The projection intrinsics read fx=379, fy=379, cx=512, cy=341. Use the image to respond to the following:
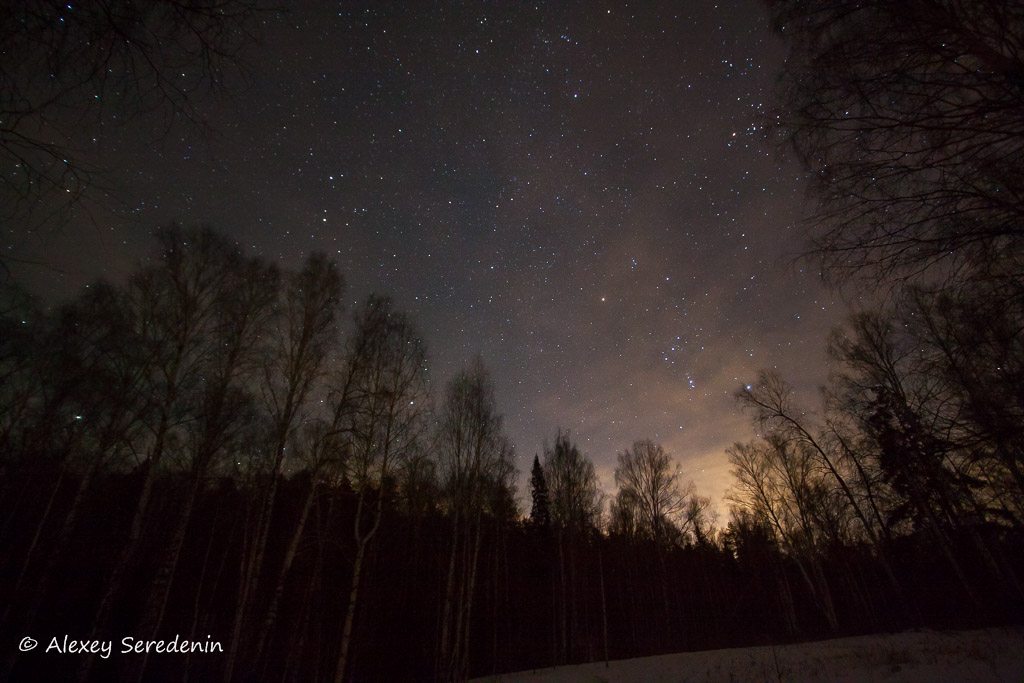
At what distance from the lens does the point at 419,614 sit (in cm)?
2289

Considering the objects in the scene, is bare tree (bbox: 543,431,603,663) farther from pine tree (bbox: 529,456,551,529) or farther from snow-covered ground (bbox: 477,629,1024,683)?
snow-covered ground (bbox: 477,629,1024,683)

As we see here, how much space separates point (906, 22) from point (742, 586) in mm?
53563

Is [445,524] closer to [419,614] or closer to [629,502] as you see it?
[419,614]

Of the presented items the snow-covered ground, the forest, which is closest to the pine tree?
the forest

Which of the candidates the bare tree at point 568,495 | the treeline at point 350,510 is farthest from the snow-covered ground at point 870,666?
the bare tree at point 568,495

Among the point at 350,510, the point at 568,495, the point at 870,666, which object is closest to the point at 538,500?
the point at 568,495

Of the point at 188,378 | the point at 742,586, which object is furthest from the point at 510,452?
the point at 742,586

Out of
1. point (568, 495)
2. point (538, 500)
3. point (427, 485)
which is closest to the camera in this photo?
point (427, 485)

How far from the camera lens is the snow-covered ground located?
25.4 feet

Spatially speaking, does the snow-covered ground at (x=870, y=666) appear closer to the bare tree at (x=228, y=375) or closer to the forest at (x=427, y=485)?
the forest at (x=427, y=485)

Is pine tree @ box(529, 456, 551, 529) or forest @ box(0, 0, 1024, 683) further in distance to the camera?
pine tree @ box(529, 456, 551, 529)

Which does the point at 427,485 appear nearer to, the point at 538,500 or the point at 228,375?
the point at 228,375

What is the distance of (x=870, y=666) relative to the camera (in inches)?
372

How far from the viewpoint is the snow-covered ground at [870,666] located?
305 inches
